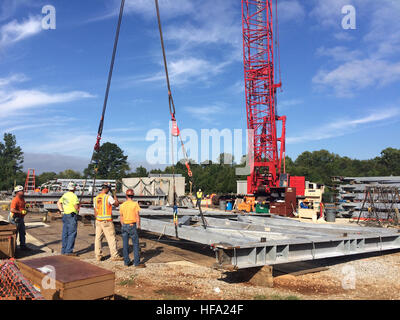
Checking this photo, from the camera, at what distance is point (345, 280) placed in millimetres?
6473

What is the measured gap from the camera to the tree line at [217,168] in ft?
187

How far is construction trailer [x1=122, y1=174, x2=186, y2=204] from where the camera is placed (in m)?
23.4

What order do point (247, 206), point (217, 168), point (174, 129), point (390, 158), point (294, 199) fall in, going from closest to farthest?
1. point (174, 129)
2. point (294, 199)
3. point (247, 206)
4. point (217, 168)
5. point (390, 158)

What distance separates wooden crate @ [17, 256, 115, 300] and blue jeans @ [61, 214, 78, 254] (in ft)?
11.9

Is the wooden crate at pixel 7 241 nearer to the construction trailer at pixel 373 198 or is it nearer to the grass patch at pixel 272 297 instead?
the grass patch at pixel 272 297

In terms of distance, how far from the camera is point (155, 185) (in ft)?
82.3

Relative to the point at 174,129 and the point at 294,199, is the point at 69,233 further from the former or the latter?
the point at 294,199

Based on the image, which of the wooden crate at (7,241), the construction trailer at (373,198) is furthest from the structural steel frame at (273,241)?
the construction trailer at (373,198)

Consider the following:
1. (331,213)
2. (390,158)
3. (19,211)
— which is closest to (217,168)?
(390,158)

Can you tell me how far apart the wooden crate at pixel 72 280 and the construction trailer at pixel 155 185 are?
1710 cm

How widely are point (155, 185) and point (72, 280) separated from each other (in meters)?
21.7
